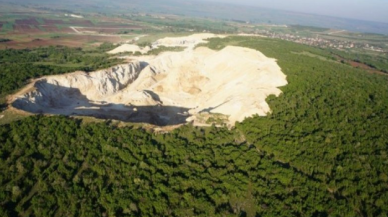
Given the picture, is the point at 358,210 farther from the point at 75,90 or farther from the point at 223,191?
the point at 75,90

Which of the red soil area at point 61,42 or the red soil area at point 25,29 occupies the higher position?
the red soil area at point 25,29

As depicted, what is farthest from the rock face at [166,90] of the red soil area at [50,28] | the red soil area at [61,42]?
the red soil area at [50,28]

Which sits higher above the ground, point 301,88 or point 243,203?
point 301,88

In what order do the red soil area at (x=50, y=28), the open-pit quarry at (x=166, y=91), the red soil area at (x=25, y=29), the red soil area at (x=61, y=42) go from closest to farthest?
the open-pit quarry at (x=166, y=91), the red soil area at (x=61, y=42), the red soil area at (x=25, y=29), the red soil area at (x=50, y=28)

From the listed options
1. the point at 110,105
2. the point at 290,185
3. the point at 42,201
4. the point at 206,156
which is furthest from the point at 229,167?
the point at 110,105

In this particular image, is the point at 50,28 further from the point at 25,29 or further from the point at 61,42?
the point at 61,42

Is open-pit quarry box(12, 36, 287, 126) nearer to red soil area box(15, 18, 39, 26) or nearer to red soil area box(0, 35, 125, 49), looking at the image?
red soil area box(0, 35, 125, 49)

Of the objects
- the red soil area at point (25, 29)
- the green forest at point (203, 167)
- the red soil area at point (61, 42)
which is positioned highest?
the red soil area at point (25, 29)

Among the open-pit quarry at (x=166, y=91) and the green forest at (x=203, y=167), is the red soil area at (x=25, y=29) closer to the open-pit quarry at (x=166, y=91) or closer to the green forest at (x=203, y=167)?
the open-pit quarry at (x=166, y=91)
